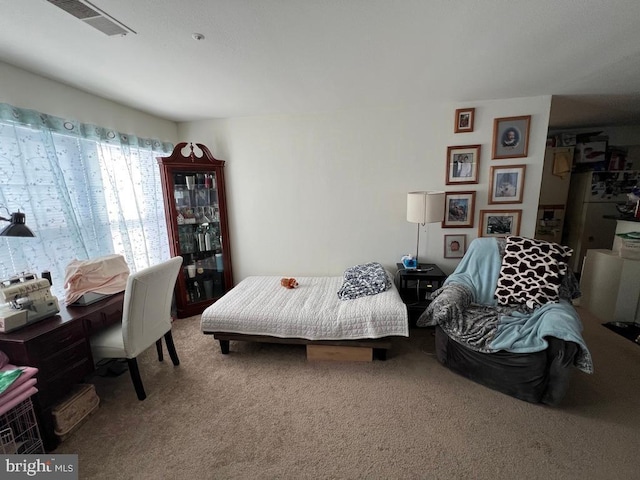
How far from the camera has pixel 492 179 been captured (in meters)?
2.67

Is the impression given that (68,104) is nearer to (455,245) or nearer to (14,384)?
(14,384)

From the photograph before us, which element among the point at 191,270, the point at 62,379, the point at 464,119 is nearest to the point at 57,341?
the point at 62,379

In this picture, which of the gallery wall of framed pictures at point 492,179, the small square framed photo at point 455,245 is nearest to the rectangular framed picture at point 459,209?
the gallery wall of framed pictures at point 492,179

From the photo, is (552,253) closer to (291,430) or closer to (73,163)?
(291,430)


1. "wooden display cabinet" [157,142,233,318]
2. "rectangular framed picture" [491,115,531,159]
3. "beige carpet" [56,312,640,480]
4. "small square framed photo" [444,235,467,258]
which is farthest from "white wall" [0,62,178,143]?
"rectangular framed picture" [491,115,531,159]

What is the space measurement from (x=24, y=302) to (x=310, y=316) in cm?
181

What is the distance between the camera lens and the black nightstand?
2518 millimetres

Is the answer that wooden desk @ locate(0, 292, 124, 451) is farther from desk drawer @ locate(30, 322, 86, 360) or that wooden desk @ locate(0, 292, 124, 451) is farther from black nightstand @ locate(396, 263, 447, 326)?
black nightstand @ locate(396, 263, 447, 326)

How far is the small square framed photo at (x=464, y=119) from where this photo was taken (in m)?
2.59

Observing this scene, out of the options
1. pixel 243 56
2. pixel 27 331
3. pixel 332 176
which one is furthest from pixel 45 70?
pixel 332 176

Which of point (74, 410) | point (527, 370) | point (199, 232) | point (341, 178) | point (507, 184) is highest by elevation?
point (341, 178)

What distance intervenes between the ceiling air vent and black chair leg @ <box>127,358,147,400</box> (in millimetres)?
2006

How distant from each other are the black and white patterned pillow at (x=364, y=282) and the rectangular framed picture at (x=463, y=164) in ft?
4.29

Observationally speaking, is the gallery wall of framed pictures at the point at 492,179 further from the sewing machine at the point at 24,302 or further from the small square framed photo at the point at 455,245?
the sewing machine at the point at 24,302
